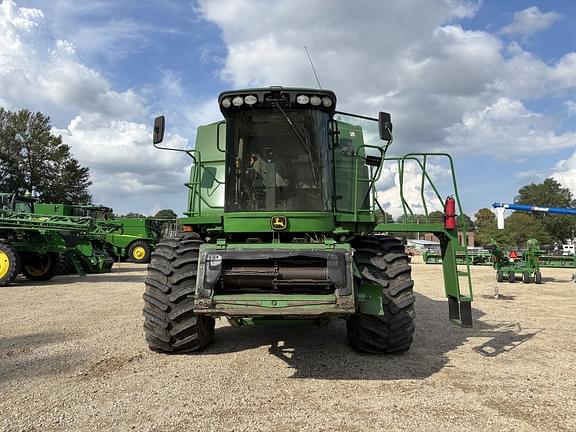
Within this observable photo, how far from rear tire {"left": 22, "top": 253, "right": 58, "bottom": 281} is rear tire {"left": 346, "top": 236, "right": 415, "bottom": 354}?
13.4 meters

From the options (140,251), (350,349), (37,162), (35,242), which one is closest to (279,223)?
(350,349)

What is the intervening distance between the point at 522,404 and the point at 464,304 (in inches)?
64.9

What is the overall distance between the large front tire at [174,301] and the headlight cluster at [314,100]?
2.05 meters

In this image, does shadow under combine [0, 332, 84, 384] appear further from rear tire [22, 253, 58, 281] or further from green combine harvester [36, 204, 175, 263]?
green combine harvester [36, 204, 175, 263]

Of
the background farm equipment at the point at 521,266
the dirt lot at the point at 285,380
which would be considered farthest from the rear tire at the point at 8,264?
the background farm equipment at the point at 521,266

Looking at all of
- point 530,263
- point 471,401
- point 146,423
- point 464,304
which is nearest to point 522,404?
point 471,401

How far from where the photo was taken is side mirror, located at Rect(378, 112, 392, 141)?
5.17m

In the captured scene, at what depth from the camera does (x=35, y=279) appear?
592 inches

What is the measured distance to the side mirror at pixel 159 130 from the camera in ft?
17.7

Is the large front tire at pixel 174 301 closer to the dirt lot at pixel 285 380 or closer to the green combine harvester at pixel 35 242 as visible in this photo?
the dirt lot at pixel 285 380

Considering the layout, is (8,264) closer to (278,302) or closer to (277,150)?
(277,150)

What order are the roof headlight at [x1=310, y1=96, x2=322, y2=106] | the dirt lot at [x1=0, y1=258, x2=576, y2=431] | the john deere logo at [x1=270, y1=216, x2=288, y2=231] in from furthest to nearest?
the roof headlight at [x1=310, y1=96, x2=322, y2=106] → the john deere logo at [x1=270, y1=216, x2=288, y2=231] → the dirt lot at [x1=0, y1=258, x2=576, y2=431]

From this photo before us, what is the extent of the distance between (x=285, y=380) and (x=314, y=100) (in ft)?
10.0

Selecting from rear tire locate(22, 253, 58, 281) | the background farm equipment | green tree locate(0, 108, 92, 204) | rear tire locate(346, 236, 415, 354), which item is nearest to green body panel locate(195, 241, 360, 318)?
rear tire locate(346, 236, 415, 354)
